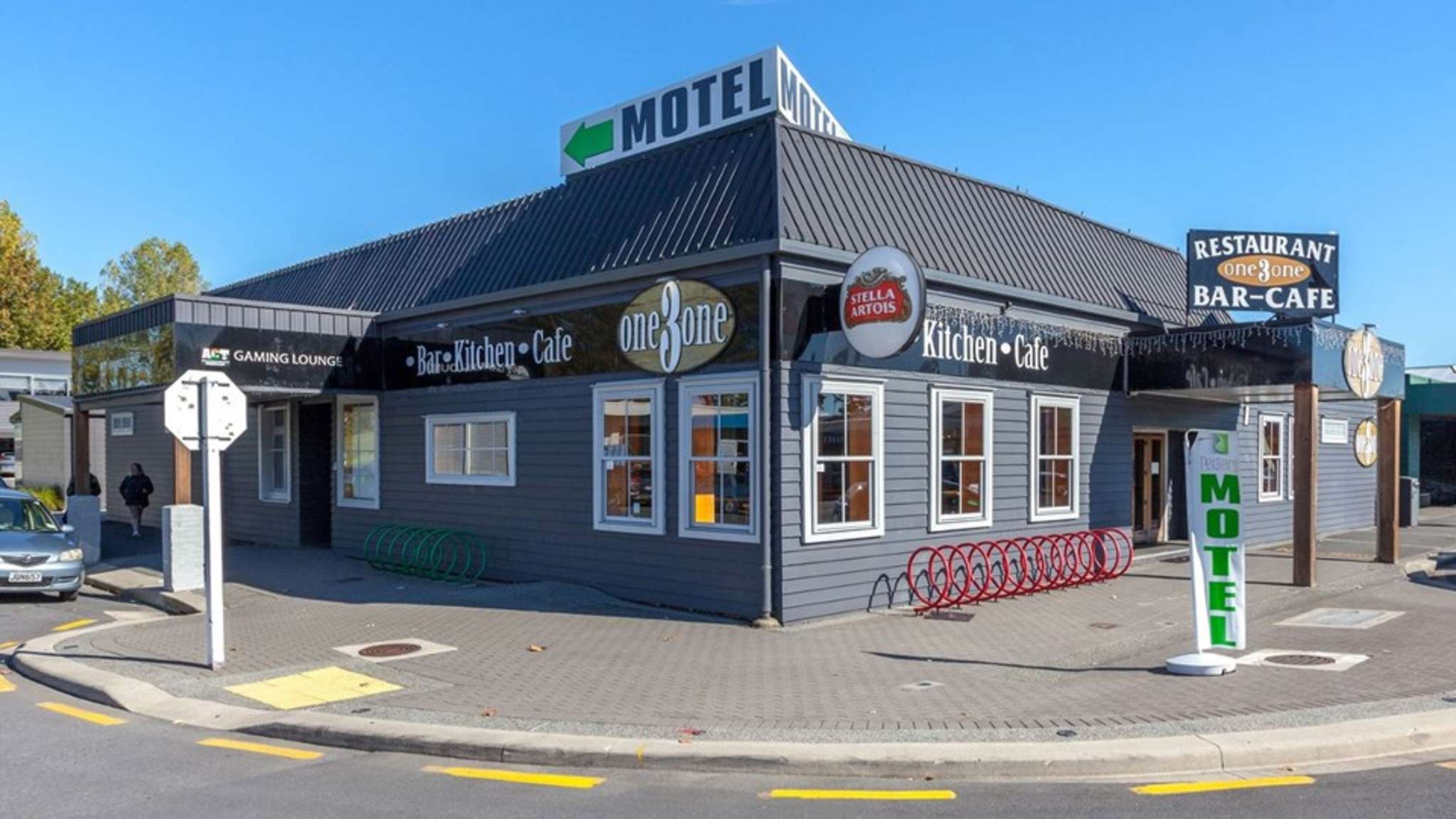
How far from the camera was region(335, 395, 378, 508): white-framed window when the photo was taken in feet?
62.0

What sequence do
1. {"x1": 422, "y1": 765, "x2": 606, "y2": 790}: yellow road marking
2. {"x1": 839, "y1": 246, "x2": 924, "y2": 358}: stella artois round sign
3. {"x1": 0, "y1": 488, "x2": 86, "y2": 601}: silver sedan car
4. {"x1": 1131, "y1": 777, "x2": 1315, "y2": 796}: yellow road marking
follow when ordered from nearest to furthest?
{"x1": 1131, "y1": 777, "x2": 1315, "y2": 796}: yellow road marking → {"x1": 422, "y1": 765, "x2": 606, "y2": 790}: yellow road marking → {"x1": 839, "y1": 246, "x2": 924, "y2": 358}: stella artois round sign → {"x1": 0, "y1": 488, "x2": 86, "y2": 601}: silver sedan car

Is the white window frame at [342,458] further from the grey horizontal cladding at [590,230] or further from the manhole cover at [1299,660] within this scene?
the manhole cover at [1299,660]

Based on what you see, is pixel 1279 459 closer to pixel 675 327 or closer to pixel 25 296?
pixel 675 327

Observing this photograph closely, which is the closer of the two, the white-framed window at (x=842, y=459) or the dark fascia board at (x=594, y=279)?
the dark fascia board at (x=594, y=279)

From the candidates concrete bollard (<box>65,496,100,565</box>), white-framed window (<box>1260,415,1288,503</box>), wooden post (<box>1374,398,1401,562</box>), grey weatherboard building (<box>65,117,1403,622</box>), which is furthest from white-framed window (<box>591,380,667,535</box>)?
white-framed window (<box>1260,415,1288,503</box>)

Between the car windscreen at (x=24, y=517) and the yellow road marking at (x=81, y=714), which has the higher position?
the car windscreen at (x=24, y=517)

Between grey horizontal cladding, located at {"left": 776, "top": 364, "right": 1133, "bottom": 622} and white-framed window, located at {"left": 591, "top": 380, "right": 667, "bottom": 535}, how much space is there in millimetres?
1903

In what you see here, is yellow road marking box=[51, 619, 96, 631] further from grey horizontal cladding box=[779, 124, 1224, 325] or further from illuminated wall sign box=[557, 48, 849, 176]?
grey horizontal cladding box=[779, 124, 1224, 325]

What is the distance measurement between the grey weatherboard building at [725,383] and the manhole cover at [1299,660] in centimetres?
442

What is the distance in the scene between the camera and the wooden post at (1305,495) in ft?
51.6

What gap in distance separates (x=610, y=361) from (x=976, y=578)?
5637mm

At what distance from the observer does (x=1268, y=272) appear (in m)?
19.1

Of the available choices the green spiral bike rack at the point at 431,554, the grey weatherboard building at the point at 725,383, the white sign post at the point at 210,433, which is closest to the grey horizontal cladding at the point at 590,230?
the grey weatherboard building at the point at 725,383

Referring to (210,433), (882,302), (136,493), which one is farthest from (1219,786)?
(136,493)
